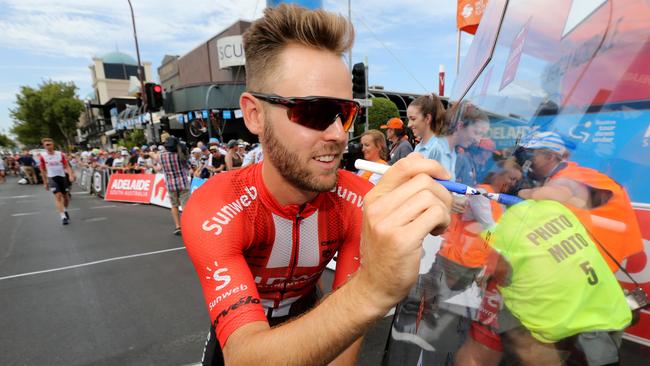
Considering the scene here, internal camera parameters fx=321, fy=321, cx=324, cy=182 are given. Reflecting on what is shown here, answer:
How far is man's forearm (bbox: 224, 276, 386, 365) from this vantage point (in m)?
0.77

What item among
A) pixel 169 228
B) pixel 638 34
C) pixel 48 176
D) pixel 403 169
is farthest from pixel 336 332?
pixel 48 176

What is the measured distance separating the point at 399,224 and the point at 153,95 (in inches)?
474

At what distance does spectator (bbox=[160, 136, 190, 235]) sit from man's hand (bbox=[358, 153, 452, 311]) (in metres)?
6.64

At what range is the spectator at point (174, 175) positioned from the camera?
21.6 ft

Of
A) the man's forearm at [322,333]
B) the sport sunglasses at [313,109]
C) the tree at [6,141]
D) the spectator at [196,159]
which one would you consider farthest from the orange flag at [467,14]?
the tree at [6,141]

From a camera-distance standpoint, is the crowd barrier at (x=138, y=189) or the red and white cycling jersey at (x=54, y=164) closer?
the red and white cycling jersey at (x=54, y=164)

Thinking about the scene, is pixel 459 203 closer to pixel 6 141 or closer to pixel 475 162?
pixel 475 162

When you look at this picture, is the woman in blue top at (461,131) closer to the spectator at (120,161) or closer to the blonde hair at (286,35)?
the blonde hair at (286,35)

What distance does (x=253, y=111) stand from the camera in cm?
146

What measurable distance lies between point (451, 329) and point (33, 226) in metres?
10.6

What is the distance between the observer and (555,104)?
2.44 ft

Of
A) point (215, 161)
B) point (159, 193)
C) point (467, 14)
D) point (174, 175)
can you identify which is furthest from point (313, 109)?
point (467, 14)

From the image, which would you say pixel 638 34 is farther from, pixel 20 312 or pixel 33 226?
pixel 33 226

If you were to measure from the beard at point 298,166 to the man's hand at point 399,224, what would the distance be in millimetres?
555
